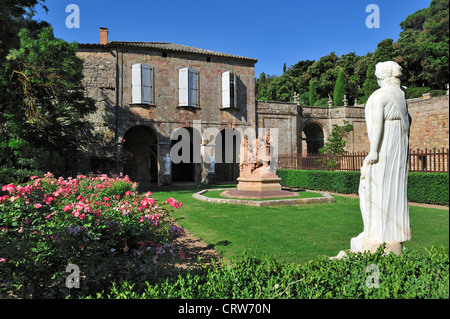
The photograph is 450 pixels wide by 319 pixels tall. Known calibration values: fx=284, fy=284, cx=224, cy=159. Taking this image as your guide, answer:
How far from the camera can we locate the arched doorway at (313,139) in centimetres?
2557

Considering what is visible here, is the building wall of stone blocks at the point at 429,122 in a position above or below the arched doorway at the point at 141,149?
above

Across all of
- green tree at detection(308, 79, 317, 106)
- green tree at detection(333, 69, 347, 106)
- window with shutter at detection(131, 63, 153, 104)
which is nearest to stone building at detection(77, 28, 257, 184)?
window with shutter at detection(131, 63, 153, 104)

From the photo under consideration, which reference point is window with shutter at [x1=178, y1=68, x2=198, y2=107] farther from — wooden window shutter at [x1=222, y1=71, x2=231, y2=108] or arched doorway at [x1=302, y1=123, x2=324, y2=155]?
arched doorway at [x1=302, y1=123, x2=324, y2=155]

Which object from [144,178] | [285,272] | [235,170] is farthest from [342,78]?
[285,272]

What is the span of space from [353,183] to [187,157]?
1275 cm

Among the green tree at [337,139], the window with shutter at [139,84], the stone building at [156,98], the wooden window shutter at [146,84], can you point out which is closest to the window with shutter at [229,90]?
the stone building at [156,98]

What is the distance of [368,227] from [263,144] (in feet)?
25.6

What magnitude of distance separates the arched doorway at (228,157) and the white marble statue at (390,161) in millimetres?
18166

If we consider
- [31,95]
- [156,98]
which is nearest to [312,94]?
[156,98]

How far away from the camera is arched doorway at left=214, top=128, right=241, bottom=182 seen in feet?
72.3

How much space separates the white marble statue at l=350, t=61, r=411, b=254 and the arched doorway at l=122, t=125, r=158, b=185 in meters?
18.4

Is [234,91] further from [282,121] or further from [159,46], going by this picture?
[159,46]

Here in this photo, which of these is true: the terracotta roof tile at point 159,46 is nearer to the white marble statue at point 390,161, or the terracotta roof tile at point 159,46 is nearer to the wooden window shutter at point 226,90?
the wooden window shutter at point 226,90
